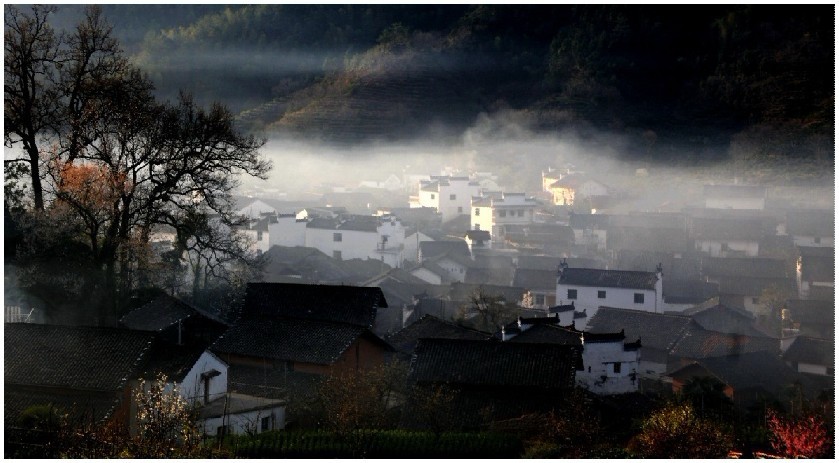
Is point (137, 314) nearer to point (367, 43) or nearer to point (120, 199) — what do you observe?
point (120, 199)

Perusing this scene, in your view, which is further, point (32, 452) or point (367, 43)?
point (367, 43)

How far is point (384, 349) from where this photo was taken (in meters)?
6.38

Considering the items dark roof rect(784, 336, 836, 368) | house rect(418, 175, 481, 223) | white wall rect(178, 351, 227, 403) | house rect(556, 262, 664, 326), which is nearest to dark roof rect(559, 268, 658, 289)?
house rect(556, 262, 664, 326)

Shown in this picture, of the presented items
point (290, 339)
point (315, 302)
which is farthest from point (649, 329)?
point (290, 339)

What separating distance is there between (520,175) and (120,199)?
1011 centimetres

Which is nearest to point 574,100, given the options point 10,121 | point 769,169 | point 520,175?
point 520,175

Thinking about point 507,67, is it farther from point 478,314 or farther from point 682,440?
point 682,440

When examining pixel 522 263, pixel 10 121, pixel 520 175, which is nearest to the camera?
pixel 10 121

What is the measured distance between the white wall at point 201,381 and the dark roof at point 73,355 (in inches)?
10.9

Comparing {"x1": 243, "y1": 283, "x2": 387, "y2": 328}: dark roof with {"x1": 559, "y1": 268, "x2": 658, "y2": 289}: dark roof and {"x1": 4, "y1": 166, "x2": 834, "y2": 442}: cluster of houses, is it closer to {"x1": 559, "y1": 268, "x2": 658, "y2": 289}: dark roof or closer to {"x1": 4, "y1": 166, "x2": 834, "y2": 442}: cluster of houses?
{"x1": 4, "y1": 166, "x2": 834, "y2": 442}: cluster of houses

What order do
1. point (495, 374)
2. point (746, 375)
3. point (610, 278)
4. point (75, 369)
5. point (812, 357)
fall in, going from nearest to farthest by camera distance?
point (75, 369)
point (495, 374)
point (746, 375)
point (812, 357)
point (610, 278)

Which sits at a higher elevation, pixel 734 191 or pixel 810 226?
pixel 734 191

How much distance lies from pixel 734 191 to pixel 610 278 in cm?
463

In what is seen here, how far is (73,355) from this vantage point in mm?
4895
